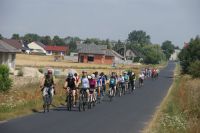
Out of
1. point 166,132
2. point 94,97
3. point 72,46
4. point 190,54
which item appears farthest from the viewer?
point 72,46

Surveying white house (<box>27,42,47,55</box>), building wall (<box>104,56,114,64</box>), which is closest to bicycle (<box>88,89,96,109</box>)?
building wall (<box>104,56,114,64</box>)

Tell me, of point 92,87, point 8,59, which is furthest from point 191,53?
point 92,87

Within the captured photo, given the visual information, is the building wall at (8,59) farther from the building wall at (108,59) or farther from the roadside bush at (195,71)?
the building wall at (108,59)

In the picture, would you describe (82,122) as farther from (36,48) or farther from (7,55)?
(36,48)

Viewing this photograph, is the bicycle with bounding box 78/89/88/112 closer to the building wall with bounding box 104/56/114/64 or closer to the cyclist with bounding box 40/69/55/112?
the cyclist with bounding box 40/69/55/112

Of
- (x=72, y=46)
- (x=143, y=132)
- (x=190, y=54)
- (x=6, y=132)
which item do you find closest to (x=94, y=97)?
(x=143, y=132)

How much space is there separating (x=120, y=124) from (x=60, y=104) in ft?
20.8

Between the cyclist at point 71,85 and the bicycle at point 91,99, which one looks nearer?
the cyclist at point 71,85

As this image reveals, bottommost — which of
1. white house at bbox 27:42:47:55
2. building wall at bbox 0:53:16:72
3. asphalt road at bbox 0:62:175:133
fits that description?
asphalt road at bbox 0:62:175:133

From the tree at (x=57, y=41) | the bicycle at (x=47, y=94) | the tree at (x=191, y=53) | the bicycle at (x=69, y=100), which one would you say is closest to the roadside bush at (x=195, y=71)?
the tree at (x=191, y=53)

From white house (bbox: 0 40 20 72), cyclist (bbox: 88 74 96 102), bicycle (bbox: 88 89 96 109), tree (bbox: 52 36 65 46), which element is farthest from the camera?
tree (bbox: 52 36 65 46)

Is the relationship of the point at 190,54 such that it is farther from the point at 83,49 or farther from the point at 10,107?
the point at 10,107

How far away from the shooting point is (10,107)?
17359 millimetres

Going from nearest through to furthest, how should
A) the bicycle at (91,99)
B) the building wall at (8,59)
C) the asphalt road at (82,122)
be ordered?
the asphalt road at (82,122)
the bicycle at (91,99)
the building wall at (8,59)
